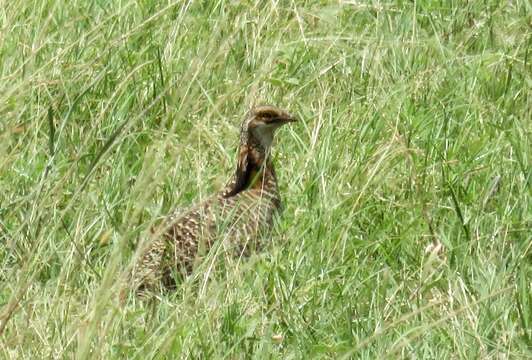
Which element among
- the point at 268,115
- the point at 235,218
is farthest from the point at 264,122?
the point at 235,218

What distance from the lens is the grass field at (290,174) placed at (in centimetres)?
460

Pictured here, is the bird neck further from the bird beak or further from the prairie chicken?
the bird beak

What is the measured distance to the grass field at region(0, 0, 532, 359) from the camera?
4.60 m

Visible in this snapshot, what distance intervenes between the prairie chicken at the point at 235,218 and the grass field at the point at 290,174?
0.27 feet

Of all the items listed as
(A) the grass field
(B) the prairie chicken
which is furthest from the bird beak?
(A) the grass field

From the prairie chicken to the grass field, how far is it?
82 mm

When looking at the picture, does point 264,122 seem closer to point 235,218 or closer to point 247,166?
point 247,166

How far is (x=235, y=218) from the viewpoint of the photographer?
19.4ft

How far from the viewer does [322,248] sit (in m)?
5.41

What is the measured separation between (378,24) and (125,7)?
1.17 metres

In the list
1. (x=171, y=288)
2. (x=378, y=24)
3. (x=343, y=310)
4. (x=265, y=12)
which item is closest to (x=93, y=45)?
(x=265, y=12)

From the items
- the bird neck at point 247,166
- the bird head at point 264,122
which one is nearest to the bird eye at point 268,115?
the bird head at point 264,122

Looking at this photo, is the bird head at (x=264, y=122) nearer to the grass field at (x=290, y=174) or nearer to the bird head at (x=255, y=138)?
the bird head at (x=255, y=138)

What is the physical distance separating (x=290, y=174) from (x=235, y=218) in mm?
550
